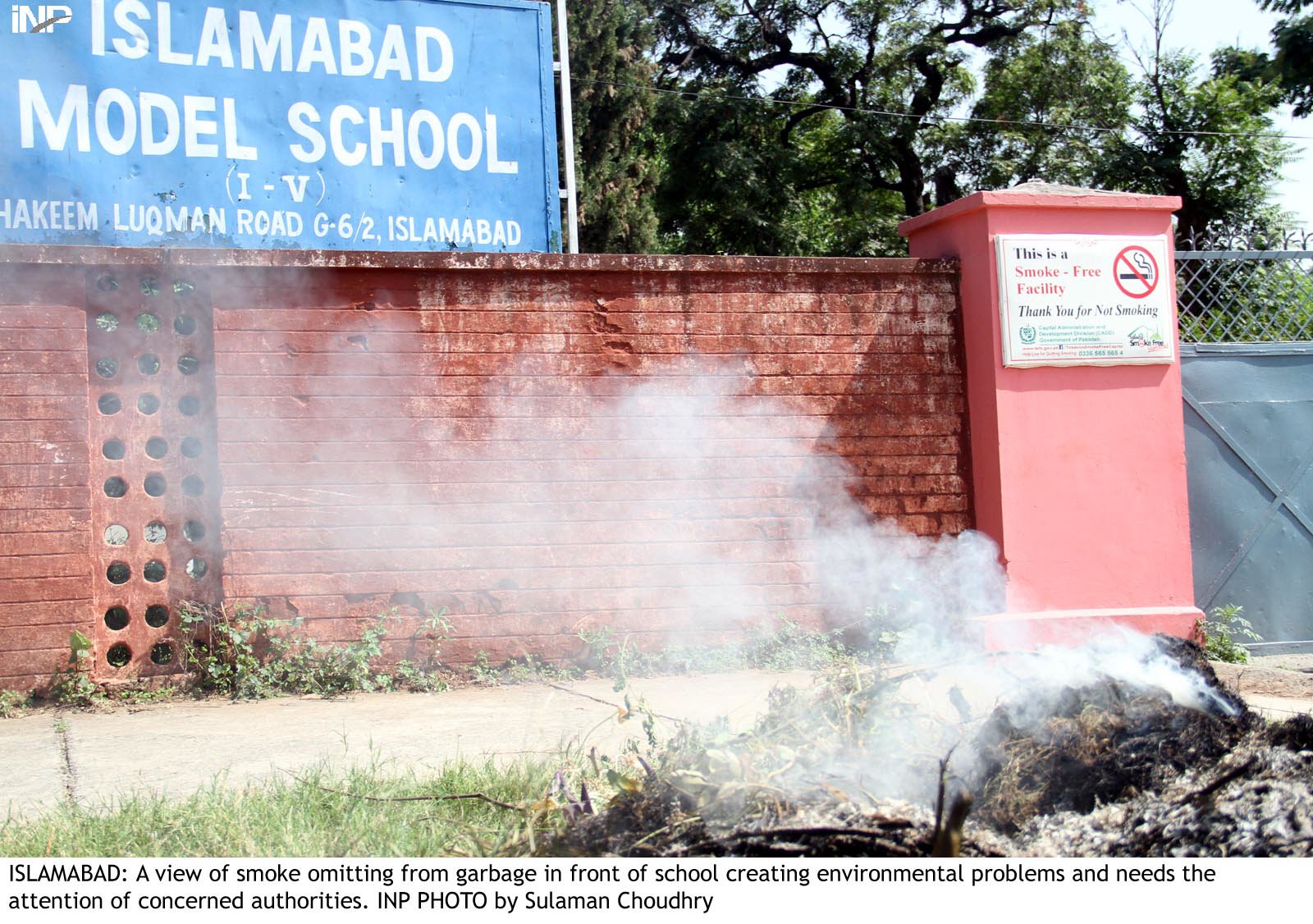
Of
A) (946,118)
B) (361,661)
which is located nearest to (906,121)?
(946,118)

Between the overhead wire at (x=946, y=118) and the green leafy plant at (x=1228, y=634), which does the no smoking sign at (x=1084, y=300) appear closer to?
the green leafy plant at (x=1228, y=634)

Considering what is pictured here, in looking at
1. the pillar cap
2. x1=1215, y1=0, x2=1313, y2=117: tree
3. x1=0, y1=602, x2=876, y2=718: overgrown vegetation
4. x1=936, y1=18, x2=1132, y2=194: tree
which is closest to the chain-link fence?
the pillar cap

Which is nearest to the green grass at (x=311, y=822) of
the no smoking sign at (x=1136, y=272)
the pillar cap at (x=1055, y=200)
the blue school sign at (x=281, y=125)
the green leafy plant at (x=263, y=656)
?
the green leafy plant at (x=263, y=656)

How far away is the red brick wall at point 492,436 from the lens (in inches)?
214

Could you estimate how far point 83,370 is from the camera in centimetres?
545

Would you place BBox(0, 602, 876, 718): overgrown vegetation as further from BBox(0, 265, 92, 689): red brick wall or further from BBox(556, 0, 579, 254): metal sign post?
BBox(556, 0, 579, 254): metal sign post

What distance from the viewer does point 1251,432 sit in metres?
6.89

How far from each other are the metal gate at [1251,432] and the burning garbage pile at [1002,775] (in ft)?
11.7

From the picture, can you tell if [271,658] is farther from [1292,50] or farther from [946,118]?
[946,118]

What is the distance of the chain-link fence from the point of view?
6.91 meters

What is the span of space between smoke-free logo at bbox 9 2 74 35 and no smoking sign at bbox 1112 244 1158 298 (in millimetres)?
6020

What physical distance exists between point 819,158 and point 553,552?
1785 cm

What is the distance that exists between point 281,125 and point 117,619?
9.39ft
